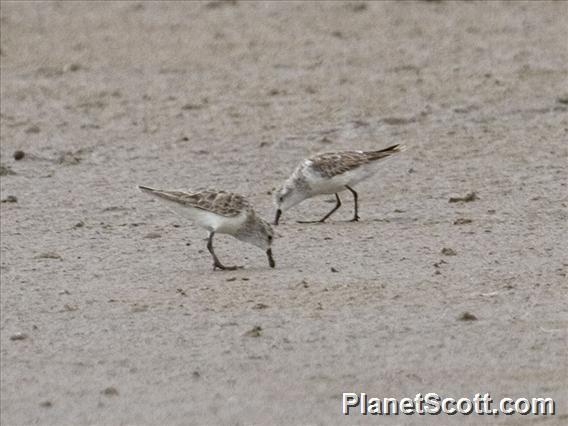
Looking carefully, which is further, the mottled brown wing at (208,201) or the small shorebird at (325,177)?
the small shorebird at (325,177)

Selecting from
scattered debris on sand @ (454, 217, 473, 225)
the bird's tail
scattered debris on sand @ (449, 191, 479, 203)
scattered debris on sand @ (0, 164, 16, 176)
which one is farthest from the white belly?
scattered debris on sand @ (0, 164, 16, 176)

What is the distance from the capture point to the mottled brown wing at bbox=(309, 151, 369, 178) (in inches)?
499

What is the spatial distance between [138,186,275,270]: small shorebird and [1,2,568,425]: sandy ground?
23 cm

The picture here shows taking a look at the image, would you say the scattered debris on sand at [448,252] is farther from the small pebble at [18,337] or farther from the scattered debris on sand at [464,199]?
the small pebble at [18,337]

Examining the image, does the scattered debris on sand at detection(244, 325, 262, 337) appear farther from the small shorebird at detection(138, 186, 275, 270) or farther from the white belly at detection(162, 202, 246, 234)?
the white belly at detection(162, 202, 246, 234)

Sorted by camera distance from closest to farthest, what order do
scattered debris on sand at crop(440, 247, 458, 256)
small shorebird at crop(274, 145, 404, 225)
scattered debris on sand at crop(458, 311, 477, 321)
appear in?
1. scattered debris on sand at crop(458, 311, 477, 321)
2. scattered debris on sand at crop(440, 247, 458, 256)
3. small shorebird at crop(274, 145, 404, 225)

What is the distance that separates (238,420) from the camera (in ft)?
25.7

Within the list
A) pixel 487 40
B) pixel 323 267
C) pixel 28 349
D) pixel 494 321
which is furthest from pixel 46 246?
pixel 487 40

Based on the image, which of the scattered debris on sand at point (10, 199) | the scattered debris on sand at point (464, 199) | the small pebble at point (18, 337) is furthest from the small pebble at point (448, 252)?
the scattered debris on sand at point (10, 199)

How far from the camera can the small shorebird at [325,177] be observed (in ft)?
41.6

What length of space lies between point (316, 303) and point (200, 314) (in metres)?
A: 0.66

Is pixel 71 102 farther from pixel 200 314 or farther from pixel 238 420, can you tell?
pixel 238 420

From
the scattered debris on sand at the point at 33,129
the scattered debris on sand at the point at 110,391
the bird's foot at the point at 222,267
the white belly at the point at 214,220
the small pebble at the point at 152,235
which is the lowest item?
the scattered debris on sand at the point at 33,129

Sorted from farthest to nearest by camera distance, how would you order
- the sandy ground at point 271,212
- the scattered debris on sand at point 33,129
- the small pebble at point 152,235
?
1. the scattered debris on sand at point 33,129
2. the small pebble at point 152,235
3. the sandy ground at point 271,212
